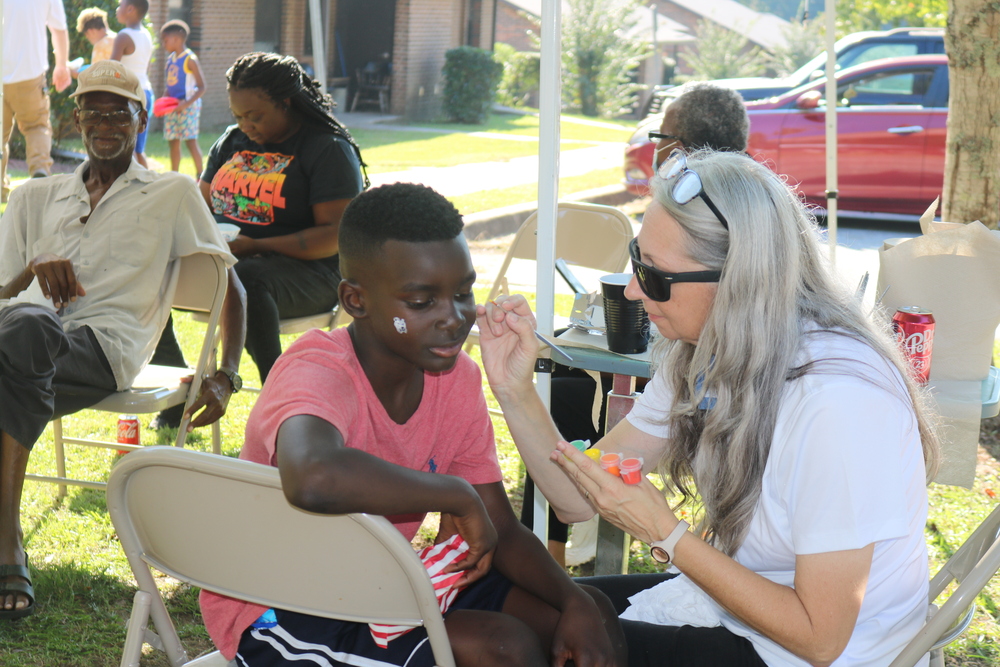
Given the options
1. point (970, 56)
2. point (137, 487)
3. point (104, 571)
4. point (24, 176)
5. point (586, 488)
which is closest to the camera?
point (137, 487)

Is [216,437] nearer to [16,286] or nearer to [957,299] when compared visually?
[16,286]

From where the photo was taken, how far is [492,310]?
2.07m

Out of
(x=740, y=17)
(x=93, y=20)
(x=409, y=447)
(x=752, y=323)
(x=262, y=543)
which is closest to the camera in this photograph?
(x=262, y=543)

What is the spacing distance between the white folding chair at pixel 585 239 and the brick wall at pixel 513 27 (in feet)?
67.6

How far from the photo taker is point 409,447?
1808 mm

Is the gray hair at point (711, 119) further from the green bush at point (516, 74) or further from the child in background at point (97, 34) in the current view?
the green bush at point (516, 74)

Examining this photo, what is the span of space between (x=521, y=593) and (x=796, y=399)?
2.10 feet

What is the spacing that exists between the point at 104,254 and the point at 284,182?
1.04m

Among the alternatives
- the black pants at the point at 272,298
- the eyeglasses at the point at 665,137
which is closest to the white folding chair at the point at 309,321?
the black pants at the point at 272,298

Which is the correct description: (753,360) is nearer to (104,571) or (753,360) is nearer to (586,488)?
(586,488)

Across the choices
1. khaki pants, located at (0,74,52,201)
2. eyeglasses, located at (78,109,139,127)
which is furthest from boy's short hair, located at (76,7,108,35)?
eyeglasses, located at (78,109,139,127)

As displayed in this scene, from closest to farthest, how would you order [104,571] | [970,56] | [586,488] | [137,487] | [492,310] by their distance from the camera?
[137,487]
[586,488]
[492,310]
[104,571]
[970,56]

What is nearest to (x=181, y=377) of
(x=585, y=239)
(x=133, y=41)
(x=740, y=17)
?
(x=585, y=239)

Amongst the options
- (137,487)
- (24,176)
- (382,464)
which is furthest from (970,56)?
(24,176)
